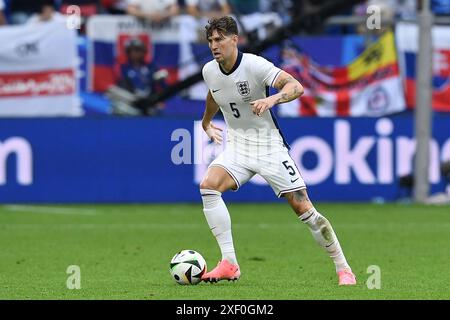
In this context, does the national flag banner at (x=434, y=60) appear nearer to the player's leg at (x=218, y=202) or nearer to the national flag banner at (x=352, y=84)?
the national flag banner at (x=352, y=84)

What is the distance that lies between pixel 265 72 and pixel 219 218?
129 centimetres

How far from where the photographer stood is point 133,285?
1041 cm

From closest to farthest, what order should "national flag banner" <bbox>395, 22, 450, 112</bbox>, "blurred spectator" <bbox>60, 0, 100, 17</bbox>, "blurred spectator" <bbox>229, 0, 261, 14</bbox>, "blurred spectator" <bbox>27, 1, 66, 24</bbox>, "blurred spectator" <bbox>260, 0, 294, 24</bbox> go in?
"blurred spectator" <bbox>27, 1, 66, 24</bbox>, "national flag banner" <bbox>395, 22, 450, 112</bbox>, "blurred spectator" <bbox>260, 0, 294, 24</bbox>, "blurred spectator" <bbox>60, 0, 100, 17</bbox>, "blurred spectator" <bbox>229, 0, 261, 14</bbox>

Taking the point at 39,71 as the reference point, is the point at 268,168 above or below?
below

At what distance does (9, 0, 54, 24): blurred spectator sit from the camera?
22.3 m

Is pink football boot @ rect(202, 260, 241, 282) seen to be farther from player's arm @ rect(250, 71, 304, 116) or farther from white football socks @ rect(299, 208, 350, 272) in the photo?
player's arm @ rect(250, 71, 304, 116)

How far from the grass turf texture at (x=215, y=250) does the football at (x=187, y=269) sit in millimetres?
145

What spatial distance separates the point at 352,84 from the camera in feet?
69.4

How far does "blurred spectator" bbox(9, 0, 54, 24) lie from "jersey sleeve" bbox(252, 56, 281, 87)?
12435 mm

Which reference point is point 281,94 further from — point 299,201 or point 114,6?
point 114,6

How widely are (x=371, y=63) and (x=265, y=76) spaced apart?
11034mm

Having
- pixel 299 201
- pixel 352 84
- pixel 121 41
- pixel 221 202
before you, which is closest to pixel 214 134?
pixel 221 202

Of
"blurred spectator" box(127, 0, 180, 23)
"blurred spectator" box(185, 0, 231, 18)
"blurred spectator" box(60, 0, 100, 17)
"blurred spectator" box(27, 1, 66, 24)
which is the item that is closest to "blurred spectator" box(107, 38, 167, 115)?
"blurred spectator" box(127, 0, 180, 23)

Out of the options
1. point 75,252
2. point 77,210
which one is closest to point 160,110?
point 77,210
